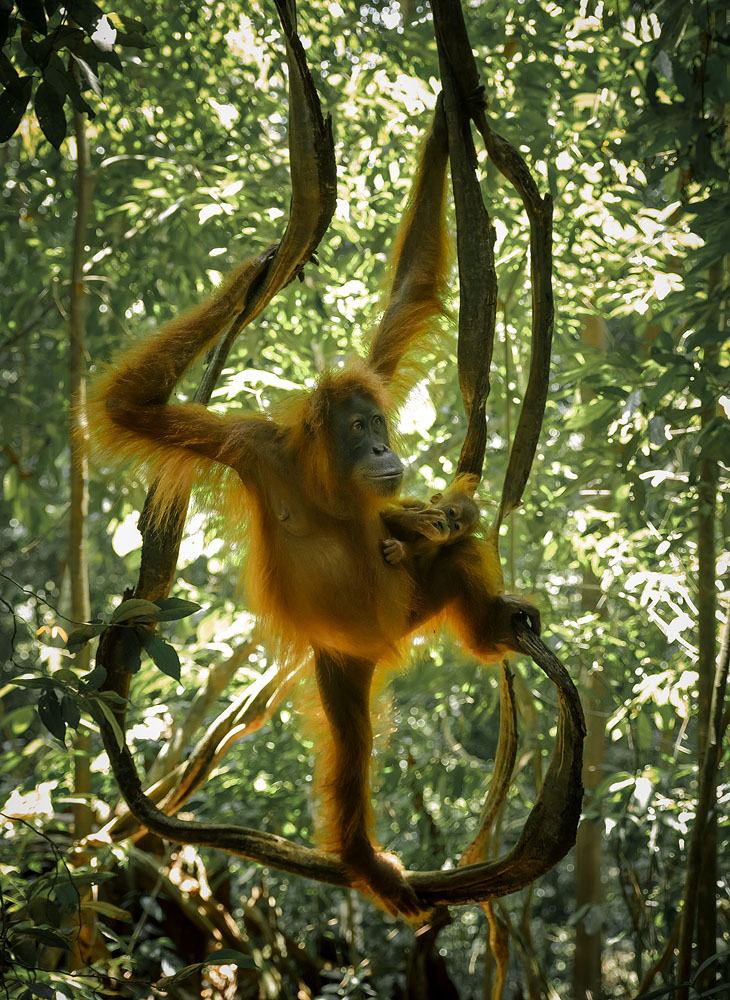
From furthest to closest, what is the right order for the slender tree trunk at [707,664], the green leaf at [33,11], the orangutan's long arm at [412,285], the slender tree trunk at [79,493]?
1. the slender tree trunk at [79,493]
2. the slender tree trunk at [707,664]
3. the orangutan's long arm at [412,285]
4. the green leaf at [33,11]

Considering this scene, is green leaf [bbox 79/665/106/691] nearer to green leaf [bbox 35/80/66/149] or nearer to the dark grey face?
the dark grey face

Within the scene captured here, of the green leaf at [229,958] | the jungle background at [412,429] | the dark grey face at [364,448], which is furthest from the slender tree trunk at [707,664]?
the green leaf at [229,958]

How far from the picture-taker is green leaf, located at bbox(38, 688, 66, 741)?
1.47m

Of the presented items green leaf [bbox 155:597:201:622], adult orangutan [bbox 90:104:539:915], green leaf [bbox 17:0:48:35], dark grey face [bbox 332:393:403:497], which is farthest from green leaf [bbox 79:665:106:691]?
green leaf [bbox 17:0:48:35]

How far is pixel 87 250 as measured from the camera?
380 centimetres

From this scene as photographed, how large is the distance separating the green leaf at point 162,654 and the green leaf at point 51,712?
17 cm

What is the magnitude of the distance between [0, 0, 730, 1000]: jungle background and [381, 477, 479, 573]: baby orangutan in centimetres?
26

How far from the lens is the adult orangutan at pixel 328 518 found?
187 cm

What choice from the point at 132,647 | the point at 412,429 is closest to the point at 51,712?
the point at 132,647

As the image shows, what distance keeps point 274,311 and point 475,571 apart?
5.73 ft

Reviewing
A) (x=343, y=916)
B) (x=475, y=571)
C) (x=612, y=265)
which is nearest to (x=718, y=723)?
(x=475, y=571)

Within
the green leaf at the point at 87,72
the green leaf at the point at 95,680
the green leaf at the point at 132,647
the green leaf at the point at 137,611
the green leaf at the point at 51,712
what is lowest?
the green leaf at the point at 51,712

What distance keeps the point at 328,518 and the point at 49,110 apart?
99 cm

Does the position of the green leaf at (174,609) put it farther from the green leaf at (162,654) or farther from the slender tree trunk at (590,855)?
the slender tree trunk at (590,855)
